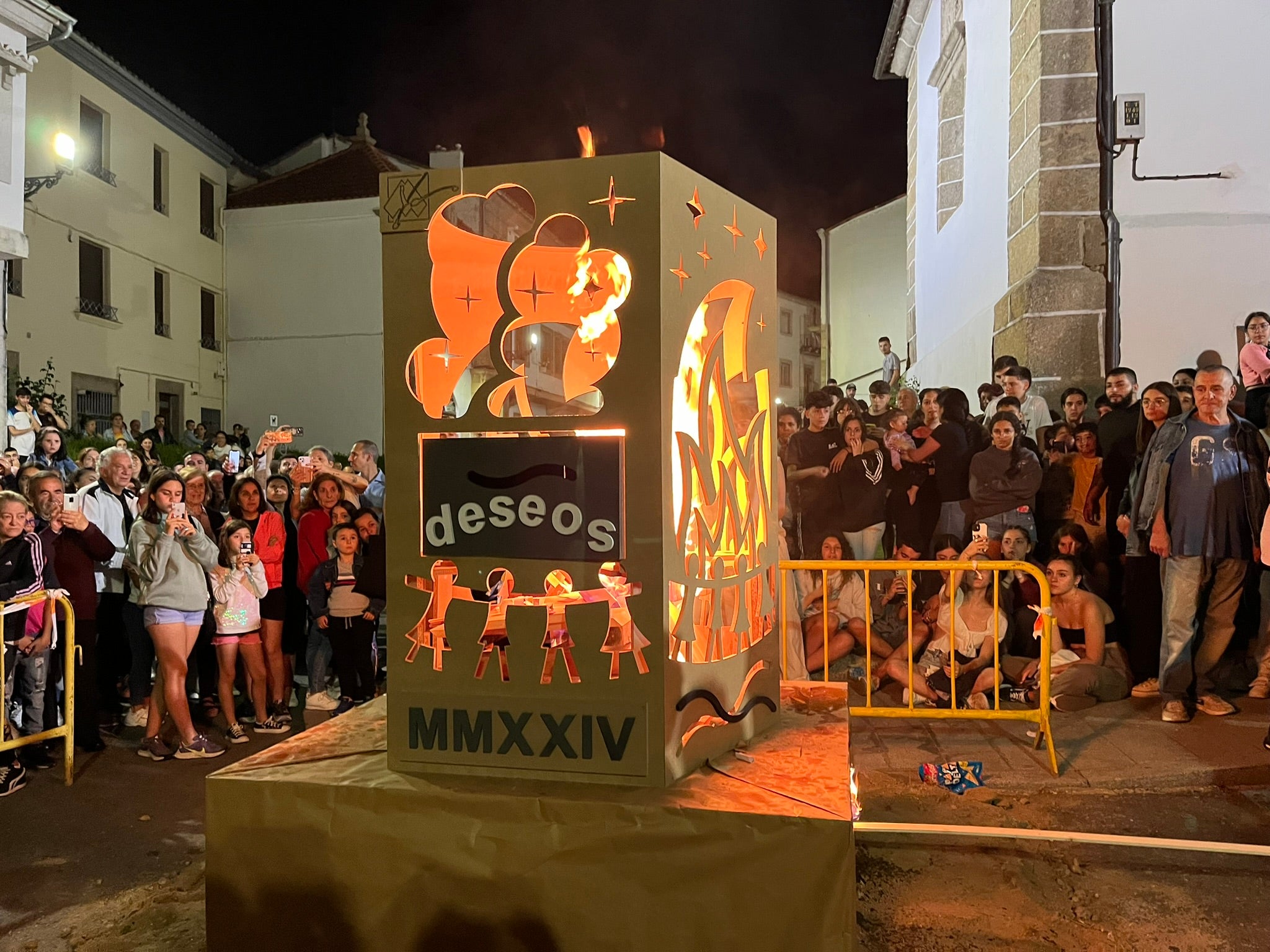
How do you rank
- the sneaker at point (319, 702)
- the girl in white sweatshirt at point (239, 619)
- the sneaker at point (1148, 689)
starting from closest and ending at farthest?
the girl in white sweatshirt at point (239, 619)
the sneaker at point (1148, 689)
the sneaker at point (319, 702)

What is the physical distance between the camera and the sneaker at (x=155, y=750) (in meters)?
5.45

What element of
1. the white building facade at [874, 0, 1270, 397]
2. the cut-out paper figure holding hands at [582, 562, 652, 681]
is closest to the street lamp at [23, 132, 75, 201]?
the white building facade at [874, 0, 1270, 397]

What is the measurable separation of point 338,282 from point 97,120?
6195mm

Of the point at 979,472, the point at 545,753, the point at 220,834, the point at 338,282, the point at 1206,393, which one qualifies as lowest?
the point at 220,834

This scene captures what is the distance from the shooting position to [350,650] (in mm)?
6238

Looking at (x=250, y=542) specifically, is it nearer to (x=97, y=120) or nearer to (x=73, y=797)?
(x=73, y=797)

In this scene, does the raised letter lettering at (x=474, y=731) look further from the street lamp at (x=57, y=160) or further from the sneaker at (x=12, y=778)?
the street lamp at (x=57, y=160)

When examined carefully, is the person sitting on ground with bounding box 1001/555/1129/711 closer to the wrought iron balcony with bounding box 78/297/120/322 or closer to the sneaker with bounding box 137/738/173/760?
the sneaker with bounding box 137/738/173/760

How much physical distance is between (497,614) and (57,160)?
63.1 ft

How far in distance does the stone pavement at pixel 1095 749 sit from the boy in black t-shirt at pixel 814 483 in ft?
5.07

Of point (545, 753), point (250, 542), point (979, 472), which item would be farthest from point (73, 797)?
point (979, 472)

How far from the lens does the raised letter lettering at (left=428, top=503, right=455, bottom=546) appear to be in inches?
87.5

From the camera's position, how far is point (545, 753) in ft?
7.29

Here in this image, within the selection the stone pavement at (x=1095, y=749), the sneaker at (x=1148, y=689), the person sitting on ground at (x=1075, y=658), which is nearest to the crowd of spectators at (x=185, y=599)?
the stone pavement at (x=1095, y=749)
